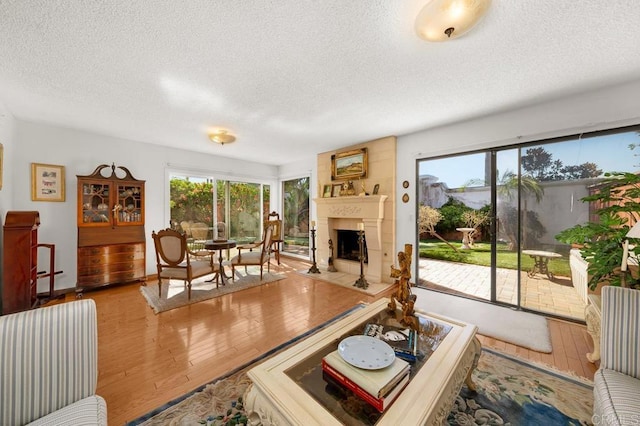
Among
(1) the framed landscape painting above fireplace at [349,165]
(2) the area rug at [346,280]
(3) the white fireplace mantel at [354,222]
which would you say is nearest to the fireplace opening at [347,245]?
(3) the white fireplace mantel at [354,222]

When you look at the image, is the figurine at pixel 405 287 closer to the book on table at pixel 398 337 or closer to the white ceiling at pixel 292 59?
the book on table at pixel 398 337

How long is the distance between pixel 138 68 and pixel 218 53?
0.81m

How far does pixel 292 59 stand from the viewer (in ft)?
6.43

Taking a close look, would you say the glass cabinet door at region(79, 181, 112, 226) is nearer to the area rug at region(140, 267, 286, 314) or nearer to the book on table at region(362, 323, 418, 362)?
the area rug at region(140, 267, 286, 314)

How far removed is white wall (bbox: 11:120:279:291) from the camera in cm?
337

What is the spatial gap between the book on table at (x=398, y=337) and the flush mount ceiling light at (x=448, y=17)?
2021 mm

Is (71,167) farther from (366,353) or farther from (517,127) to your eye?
(517,127)

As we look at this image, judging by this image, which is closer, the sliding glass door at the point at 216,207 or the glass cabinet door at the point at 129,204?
the glass cabinet door at the point at 129,204

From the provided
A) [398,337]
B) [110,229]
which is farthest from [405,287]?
[110,229]

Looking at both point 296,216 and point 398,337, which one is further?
point 296,216

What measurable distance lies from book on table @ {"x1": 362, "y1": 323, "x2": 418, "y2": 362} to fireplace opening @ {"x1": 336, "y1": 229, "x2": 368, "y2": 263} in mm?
3078

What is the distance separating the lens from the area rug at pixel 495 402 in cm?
142

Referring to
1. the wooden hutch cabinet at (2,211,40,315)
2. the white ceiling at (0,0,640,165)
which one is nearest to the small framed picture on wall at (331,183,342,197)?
the white ceiling at (0,0,640,165)

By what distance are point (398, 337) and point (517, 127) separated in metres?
3.09
